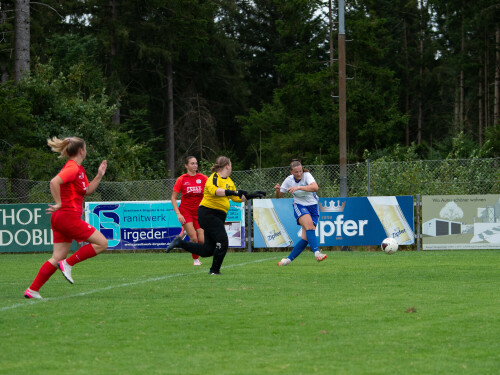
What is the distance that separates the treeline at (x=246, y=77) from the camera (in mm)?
35469

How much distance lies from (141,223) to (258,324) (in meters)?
14.4

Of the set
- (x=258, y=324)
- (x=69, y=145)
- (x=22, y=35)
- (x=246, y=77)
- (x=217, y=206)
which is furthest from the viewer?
(x=246, y=77)

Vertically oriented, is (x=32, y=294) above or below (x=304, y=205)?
below

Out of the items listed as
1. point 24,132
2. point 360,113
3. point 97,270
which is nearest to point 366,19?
point 360,113

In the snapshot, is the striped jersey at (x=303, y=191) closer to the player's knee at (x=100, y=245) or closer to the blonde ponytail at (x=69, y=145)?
the player's knee at (x=100, y=245)

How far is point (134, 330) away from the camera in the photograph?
7246mm

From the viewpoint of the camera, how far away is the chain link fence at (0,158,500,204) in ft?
69.8

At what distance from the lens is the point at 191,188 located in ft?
52.0

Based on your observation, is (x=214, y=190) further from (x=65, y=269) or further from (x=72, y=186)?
(x=72, y=186)

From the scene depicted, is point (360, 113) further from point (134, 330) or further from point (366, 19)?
point (134, 330)

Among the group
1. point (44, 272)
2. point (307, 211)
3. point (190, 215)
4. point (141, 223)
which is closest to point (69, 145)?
point (44, 272)

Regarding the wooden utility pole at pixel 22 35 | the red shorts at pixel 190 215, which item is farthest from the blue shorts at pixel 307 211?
the wooden utility pole at pixel 22 35

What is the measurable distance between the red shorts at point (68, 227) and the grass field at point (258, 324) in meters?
0.72

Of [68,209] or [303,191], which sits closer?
[68,209]
